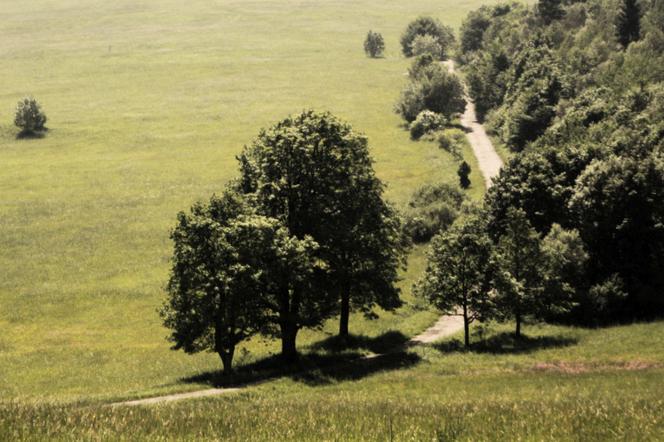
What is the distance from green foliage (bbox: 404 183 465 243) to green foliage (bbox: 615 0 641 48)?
56.1 meters

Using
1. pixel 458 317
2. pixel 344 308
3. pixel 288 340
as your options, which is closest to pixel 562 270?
pixel 458 317

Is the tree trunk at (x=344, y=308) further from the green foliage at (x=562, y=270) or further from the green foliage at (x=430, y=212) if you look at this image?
the green foliage at (x=430, y=212)

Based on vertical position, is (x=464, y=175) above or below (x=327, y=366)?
above

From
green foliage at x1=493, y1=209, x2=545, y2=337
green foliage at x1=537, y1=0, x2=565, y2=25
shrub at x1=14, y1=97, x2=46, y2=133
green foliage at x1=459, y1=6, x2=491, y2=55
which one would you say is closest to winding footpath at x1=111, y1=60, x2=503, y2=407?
green foliage at x1=493, y1=209, x2=545, y2=337

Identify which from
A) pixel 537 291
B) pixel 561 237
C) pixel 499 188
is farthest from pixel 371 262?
pixel 499 188

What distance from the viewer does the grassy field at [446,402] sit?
33.8 feet

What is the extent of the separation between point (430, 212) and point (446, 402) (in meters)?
61.3

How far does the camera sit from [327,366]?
43812 millimetres

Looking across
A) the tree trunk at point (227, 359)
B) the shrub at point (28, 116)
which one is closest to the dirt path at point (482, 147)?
the tree trunk at point (227, 359)

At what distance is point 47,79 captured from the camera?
18962 centimetres

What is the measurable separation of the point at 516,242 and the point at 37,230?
2684 inches

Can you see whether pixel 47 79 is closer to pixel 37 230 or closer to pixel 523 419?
pixel 37 230

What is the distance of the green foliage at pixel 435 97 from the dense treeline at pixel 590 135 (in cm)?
636

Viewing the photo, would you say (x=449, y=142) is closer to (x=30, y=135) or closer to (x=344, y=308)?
(x=344, y=308)
